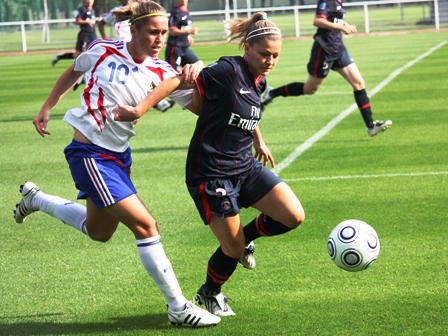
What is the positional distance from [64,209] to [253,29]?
80.9 inches

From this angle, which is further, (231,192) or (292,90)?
(292,90)

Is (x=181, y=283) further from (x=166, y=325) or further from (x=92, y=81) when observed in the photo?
(x=92, y=81)

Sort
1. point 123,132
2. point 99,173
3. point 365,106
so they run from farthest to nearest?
point 365,106 < point 123,132 < point 99,173

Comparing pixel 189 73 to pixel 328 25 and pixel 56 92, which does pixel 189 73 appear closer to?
pixel 56 92

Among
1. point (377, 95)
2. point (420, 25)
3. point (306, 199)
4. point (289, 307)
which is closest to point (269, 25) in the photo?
point (289, 307)

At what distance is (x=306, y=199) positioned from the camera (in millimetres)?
8016

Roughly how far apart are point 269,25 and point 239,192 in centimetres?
109

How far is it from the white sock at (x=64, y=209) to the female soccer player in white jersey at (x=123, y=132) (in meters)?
0.50

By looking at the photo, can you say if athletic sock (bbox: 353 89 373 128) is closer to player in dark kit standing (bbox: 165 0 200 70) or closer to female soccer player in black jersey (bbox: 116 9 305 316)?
player in dark kit standing (bbox: 165 0 200 70)

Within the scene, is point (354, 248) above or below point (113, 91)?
below

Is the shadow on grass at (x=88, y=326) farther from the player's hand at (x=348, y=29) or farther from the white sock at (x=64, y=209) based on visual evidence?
the player's hand at (x=348, y=29)

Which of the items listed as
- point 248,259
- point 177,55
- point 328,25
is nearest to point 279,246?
point 248,259

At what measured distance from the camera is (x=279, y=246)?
6.51m

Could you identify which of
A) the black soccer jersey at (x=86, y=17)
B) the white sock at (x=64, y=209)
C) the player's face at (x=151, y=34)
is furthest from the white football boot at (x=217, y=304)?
the black soccer jersey at (x=86, y=17)
